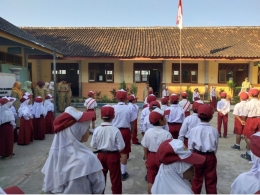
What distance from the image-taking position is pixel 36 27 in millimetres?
21719

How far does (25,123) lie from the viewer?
660cm

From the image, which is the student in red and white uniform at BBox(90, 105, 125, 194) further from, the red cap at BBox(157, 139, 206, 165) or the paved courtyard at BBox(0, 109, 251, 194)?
the red cap at BBox(157, 139, 206, 165)

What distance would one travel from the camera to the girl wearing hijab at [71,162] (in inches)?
83.7

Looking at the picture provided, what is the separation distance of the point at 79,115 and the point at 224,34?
20.5 metres

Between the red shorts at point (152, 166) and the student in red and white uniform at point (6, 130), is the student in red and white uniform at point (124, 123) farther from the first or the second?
the student in red and white uniform at point (6, 130)

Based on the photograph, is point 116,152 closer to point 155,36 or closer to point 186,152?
point 186,152

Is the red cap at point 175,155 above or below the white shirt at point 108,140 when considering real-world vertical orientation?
above

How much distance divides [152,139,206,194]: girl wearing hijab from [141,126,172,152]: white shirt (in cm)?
141

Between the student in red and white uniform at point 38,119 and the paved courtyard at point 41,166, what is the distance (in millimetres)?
565

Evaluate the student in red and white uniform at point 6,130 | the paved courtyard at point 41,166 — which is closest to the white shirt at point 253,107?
the paved courtyard at point 41,166

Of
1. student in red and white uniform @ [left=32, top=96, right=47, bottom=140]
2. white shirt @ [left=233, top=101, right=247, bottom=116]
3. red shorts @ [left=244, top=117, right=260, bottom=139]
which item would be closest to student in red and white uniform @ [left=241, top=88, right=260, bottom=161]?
red shorts @ [left=244, top=117, right=260, bottom=139]

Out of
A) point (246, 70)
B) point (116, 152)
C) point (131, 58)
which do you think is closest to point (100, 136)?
point (116, 152)

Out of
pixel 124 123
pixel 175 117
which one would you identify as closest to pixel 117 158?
pixel 124 123

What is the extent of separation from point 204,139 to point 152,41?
1622cm
